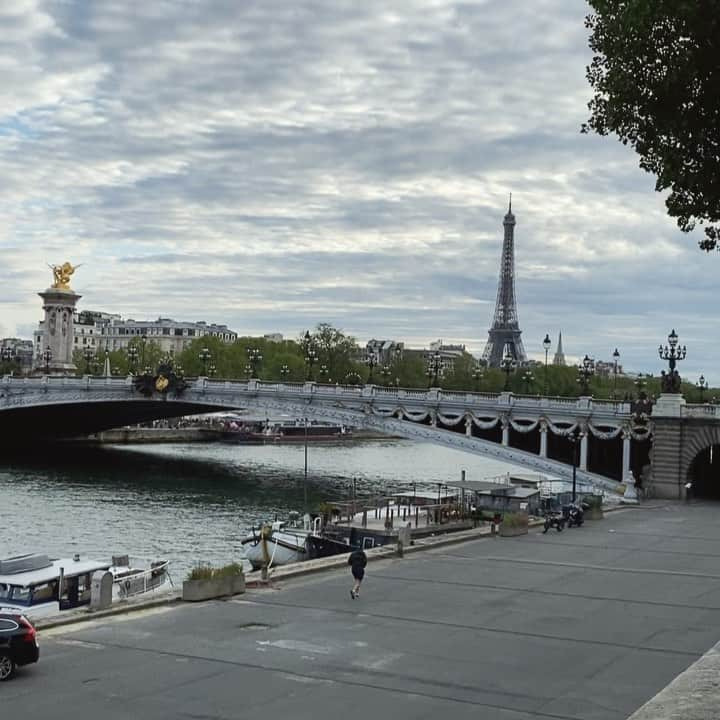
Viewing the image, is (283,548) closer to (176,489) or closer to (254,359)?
(176,489)

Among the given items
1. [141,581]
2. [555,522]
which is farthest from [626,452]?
[141,581]

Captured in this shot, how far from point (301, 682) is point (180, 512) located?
43618 millimetres

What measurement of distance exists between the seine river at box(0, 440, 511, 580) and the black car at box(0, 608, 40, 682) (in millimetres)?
21937

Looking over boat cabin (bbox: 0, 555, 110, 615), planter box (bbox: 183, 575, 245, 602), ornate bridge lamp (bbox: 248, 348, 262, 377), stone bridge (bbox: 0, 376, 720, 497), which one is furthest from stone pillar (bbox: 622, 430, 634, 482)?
ornate bridge lamp (bbox: 248, 348, 262, 377)

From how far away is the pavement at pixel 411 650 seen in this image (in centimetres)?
1631

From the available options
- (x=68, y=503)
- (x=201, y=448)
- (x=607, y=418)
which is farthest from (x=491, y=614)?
(x=201, y=448)

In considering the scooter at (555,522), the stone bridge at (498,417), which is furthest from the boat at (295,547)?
the stone bridge at (498,417)

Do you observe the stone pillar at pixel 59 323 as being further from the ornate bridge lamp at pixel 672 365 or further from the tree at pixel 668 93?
the tree at pixel 668 93

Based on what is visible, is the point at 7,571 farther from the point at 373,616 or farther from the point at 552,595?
the point at 552,595

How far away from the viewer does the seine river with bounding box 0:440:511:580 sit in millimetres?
47969

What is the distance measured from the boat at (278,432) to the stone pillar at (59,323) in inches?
826

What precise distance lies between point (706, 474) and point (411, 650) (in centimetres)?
4972

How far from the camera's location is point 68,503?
63.2 meters

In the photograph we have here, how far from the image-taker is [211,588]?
24.6 m
